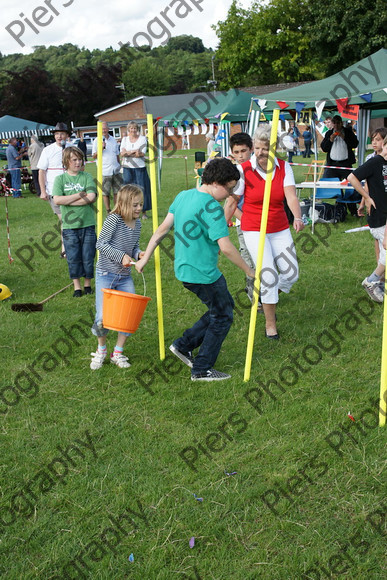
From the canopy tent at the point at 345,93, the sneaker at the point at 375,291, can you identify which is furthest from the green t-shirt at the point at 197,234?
the canopy tent at the point at 345,93

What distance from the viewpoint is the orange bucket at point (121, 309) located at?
15.1 ft

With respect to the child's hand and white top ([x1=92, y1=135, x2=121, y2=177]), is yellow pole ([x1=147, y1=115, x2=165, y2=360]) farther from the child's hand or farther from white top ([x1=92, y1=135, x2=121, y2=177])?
white top ([x1=92, y1=135, x2=121, y2=177])

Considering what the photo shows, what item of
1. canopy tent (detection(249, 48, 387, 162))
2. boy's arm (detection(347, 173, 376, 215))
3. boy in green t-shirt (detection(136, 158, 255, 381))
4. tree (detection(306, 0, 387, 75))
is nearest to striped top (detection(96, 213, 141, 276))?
boy in green t-shirt (detection(136, 158, 255, 381))

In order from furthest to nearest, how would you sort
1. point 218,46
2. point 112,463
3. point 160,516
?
point 218,46 → point 112,463 → point 160,516

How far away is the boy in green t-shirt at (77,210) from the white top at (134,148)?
506cm

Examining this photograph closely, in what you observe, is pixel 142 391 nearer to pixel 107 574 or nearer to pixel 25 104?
pixel 107 574

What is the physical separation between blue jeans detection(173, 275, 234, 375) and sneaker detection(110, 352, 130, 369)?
70cm

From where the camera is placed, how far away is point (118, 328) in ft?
15.5

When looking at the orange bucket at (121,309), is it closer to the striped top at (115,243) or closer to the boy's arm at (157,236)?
the boy's arm at (157,236)

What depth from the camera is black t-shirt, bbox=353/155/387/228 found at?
244 inches

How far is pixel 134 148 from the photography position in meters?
11.9

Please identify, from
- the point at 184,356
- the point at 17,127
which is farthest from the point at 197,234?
the point at 17,127

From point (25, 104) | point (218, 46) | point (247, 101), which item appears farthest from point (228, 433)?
point (25, 104)

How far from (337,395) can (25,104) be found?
68197 millimetres
